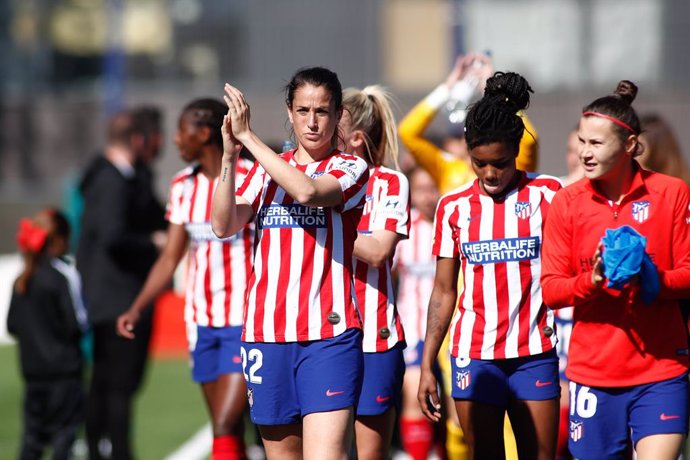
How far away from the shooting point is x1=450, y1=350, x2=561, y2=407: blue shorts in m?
5.44

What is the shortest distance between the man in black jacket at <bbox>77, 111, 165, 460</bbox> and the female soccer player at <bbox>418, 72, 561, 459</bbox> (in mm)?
3128

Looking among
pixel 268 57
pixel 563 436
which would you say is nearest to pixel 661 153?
pixel 563 436

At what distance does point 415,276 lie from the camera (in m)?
8.01

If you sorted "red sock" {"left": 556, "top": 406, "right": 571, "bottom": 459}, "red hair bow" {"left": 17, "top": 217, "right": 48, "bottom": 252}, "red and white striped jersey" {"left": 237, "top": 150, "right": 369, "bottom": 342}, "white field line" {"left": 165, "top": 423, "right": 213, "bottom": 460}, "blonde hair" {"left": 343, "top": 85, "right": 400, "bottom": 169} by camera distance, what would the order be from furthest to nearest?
1. "white field line" {"left": 165, "top": 423, "right": 213, "bottom": 460}
2. "red hair bow" {"left": 17, "top": 217, "right": 48, "bottom": 252}
3. "red sock" {"left": 556, "top": 406, "right": 571, "bottom": 459}
4. "blonde hair" {"left": 343, "top": 85, "right": 400, "bottom": 169}
5. "red and white striped jersey" {"left": 237, "top": 150, "right": 369, "bottom": 342}

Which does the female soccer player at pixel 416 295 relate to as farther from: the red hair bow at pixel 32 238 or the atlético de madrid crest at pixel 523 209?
the red hair bow at pixel 32 238

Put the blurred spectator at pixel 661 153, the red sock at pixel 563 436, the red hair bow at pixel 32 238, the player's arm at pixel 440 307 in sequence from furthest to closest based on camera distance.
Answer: the red hair bow at pixel 32 238 → the red sock at pixel 563 436 → the blurred spectator at pixel 661 153 → the player's arm at pixel 440 307

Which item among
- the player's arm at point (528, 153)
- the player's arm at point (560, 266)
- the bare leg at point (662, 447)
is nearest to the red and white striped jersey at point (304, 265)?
the player's arm at point (560, 266)

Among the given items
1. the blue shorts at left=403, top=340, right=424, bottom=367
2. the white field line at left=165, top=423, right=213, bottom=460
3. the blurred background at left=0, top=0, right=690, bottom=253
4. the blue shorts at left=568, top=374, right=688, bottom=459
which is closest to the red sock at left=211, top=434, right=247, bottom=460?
the blue shorts at left=403, top=340, right=424, bottom=367

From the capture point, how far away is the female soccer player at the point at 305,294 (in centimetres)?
501

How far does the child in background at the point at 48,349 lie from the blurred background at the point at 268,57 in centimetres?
1170

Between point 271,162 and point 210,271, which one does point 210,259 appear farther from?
point 271,162

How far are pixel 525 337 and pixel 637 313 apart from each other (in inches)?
22.8

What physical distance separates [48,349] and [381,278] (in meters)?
3.02

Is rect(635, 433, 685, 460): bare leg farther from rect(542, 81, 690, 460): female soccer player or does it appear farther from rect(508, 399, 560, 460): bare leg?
rect(508, 399, 560, 460): bare leg
